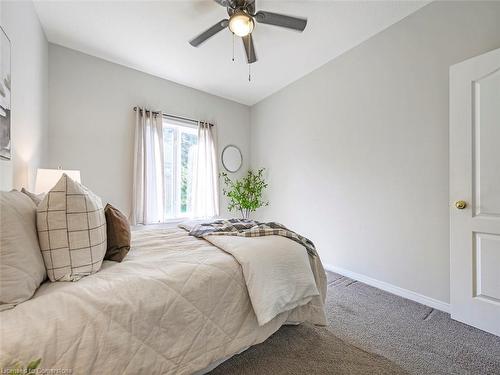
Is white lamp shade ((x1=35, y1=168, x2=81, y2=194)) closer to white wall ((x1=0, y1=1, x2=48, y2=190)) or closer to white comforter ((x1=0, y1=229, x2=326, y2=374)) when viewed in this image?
white wall ((x1=0, y1=1, x2=48, y2=190))

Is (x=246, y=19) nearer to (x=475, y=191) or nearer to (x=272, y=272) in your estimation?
(x=272, y=272)

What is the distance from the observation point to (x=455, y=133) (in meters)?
1.78

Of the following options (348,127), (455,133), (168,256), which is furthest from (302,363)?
(348,127)

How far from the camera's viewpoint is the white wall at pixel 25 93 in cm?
149

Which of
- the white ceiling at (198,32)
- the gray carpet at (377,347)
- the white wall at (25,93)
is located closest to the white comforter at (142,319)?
the gray carpet at (377,347)

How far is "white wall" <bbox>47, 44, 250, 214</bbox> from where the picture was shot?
2.55 metres

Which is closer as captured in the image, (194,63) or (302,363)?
(302,363)

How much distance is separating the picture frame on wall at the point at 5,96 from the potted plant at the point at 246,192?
2570 millimetres

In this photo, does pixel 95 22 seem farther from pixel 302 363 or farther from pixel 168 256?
pixel 302 363

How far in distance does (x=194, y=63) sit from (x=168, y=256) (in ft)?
8.35

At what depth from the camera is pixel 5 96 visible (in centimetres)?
136

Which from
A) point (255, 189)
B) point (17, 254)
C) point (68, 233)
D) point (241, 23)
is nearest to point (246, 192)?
point (255, 189)

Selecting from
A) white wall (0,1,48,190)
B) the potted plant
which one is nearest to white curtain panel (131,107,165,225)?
white wall (0,1,48,190)

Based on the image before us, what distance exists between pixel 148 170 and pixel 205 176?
2.90ft
